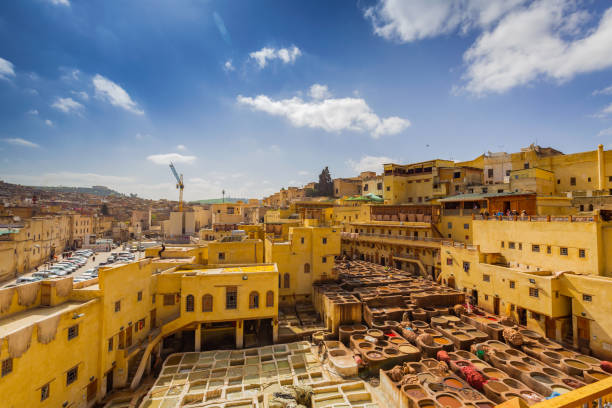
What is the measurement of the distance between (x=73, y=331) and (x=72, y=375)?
235 centimetres

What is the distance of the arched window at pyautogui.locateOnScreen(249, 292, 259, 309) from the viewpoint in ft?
72.7

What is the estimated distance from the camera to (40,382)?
1293 cm

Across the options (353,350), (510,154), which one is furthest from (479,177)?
(353,350)

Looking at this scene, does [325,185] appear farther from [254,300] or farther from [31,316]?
[31,316]

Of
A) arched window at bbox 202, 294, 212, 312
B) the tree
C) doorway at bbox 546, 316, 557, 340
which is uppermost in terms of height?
the tree

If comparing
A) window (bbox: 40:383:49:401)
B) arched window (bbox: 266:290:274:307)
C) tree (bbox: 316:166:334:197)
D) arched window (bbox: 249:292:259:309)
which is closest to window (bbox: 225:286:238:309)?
arched window (bbox: 249:292:259:309)

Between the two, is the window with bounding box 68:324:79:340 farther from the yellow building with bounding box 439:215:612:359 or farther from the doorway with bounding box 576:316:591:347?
the doorway with bounding box 576:316:591:347

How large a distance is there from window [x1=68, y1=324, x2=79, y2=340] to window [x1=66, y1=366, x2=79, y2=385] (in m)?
1.69

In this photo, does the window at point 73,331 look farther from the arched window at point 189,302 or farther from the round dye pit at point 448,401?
the round dye pit at point 448,401

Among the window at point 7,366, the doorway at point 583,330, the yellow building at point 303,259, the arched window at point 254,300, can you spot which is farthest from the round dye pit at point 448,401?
the window at point 7,366

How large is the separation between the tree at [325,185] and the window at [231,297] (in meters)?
57.4

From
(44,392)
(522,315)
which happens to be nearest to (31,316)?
(44,392)

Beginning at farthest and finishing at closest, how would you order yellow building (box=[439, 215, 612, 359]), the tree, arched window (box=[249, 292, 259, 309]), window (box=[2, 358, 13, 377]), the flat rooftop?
the tree < arched window (box=[249, 292, 259, 309]) < yellow building (box=[439, 215, 612, 359]) < the flat rooftop < window (box=[2, 358, 13, 377])

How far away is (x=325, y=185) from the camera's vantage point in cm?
7850
